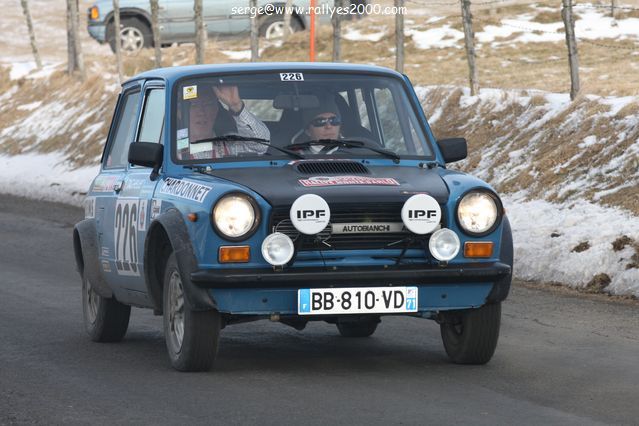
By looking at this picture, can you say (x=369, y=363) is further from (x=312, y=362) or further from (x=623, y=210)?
(x=623, y=210)

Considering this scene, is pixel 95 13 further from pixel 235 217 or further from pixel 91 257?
pixel 235 217

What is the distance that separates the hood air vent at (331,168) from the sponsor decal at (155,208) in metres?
0.82

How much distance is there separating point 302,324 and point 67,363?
4.59 ft

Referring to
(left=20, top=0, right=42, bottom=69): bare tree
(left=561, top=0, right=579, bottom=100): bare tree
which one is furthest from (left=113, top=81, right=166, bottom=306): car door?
(left=20, top=0, right=42, bottom=69): bare tree

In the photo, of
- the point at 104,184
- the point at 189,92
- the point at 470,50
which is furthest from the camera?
the point at 470,50

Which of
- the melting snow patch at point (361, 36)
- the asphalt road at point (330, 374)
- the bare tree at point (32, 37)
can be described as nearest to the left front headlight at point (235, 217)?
the asphalt road at point (330, 374)

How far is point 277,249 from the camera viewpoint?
801 cm

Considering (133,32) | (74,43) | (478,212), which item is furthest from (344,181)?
(133,32)

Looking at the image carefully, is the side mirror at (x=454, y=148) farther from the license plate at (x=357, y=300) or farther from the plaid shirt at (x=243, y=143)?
the license plate at (x=357, y=300)

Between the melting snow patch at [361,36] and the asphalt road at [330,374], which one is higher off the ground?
the asphalt road at [330,374]

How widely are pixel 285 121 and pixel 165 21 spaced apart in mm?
29511

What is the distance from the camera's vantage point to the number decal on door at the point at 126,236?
9194mm

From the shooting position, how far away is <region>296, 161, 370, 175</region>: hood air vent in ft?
28.0

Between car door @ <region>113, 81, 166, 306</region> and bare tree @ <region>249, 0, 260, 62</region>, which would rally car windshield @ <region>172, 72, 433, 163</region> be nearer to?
car door @ <region>113, 81, 166, 306</region>
